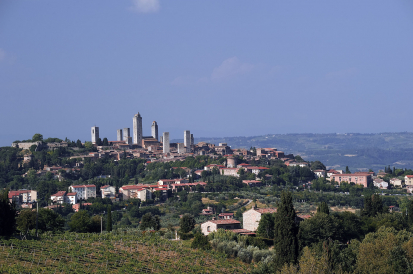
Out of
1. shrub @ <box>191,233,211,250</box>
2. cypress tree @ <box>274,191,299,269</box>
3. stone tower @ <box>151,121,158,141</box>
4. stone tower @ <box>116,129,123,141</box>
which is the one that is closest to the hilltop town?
shrub @ <box>191,233,211,250</box>

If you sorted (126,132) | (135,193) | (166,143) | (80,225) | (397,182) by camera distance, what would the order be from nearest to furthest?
1. (80,225)
2. (135,193)
3. (397,182)
4. (166,143)
5. (126,132)

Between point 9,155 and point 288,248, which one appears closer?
point 288,248

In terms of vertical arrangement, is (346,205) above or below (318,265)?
below

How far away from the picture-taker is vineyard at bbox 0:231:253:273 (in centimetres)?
2119

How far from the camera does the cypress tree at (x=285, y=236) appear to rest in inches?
952

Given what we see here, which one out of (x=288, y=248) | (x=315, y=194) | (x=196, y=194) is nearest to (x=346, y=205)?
(x=315, y=194)

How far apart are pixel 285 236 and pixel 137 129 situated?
82487 mm

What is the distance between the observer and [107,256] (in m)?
23.4

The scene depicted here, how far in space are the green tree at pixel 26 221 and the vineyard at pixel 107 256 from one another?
10.0ft

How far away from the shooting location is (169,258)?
80.5 feet

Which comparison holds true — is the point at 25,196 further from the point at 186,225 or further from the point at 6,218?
the point at 6,218

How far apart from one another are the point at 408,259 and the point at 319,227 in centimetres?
888

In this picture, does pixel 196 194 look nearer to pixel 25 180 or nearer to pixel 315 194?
pixel 315 194

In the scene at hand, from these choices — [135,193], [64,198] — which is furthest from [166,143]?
[64,198]
